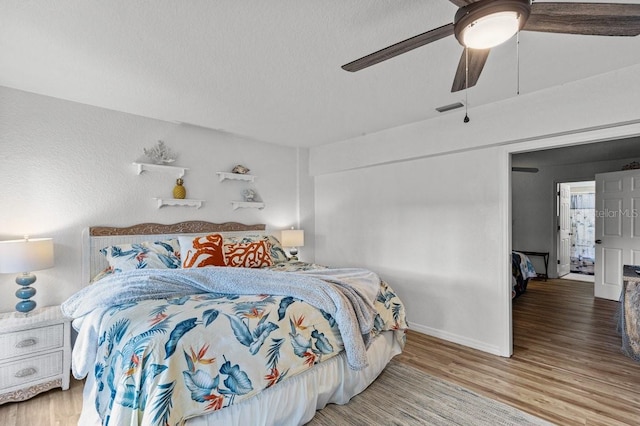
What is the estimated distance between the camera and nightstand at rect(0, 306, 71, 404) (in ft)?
7.22

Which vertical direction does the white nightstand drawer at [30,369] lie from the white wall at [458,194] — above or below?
below

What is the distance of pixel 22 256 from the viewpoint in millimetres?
2303

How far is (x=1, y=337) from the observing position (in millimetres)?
2180

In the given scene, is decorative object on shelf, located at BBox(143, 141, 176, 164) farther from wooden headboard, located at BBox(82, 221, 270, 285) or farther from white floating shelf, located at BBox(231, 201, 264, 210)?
white floating shelf, located at BBox(231, 201, 264, 210)

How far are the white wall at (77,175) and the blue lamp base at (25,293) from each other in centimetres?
21

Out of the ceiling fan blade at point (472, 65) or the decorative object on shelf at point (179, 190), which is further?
the decorative object on shelf at point (179, 190)

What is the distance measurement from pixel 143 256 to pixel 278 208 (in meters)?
1.98

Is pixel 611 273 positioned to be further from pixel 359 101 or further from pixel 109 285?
pixel 109 285

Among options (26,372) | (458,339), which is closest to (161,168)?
(26,372)

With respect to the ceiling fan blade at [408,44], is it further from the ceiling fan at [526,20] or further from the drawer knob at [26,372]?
the drawer knob at [26,372]

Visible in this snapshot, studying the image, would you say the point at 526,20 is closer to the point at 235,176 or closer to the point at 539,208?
the point at 235,176

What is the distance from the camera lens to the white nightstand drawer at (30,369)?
7.20ft

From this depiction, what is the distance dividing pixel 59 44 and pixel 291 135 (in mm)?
2436

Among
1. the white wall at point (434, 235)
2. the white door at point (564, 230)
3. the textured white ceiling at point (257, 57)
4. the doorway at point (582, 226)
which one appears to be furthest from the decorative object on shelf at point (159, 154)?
the doorway at point (582, 226)
